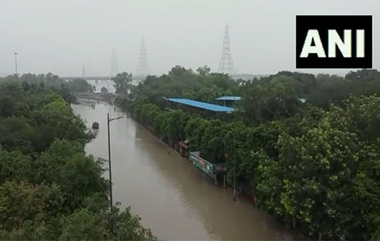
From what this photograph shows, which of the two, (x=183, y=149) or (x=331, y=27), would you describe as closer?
(x=331, y=27)

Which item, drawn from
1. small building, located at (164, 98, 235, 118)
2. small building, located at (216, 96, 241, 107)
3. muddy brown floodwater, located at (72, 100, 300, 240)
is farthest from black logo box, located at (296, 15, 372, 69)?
small building, located at (216, 96, 241, 107)

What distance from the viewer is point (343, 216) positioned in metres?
8.66

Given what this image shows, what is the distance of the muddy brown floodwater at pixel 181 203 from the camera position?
11375 mm

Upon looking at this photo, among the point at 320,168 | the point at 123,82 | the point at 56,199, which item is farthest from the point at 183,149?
the point at 123,82

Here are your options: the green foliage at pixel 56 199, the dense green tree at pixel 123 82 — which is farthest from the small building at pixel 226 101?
the dense green tree at pixel 123 82

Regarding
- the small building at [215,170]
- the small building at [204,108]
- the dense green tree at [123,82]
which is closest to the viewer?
the small building at [215,170]

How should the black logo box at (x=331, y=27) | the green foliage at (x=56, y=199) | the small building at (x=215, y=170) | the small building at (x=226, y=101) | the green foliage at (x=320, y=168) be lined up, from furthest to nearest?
the small building at (x=226, y=101) → the small building at (x=215, y=170) → the green foliage at (x=320, y=168) → the green foliage at (x=56, y=199) → the black logo box at (x=331, y=27)

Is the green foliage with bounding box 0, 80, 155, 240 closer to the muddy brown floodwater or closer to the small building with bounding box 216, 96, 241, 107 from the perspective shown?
the muddy brown floodwater

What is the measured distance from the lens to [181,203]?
14.0m

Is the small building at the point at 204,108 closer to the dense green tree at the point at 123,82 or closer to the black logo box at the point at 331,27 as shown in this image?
the black logo box at the point at 331,27

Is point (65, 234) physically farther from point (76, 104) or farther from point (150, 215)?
point (76, 104)

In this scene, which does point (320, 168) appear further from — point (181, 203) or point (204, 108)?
point (204, 108)

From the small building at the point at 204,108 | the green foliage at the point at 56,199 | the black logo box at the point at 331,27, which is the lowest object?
the green foliage at the point at 56,199

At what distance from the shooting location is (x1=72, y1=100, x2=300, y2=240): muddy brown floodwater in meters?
11.4
